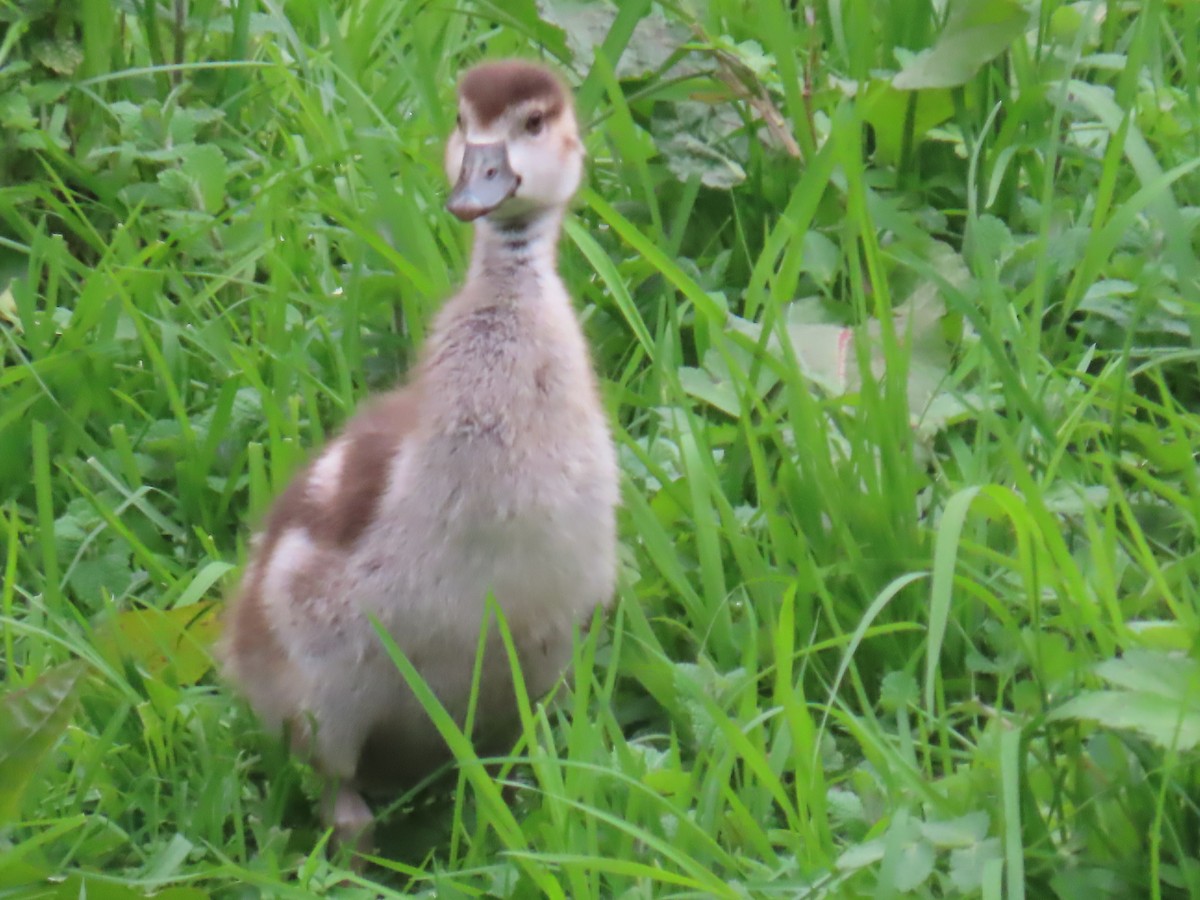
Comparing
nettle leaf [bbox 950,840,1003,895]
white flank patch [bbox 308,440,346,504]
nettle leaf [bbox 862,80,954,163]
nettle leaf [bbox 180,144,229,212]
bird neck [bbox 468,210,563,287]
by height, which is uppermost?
bird neck [bbox 468,210,563,287]

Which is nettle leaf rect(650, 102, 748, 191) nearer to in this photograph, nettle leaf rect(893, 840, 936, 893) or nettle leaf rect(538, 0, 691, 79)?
nettle leaf rect(538, 0, 691, 79)

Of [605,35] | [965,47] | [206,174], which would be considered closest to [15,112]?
[206,174]

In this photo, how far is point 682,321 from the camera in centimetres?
371

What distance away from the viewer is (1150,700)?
7.01ft

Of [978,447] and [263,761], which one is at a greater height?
[978,447]

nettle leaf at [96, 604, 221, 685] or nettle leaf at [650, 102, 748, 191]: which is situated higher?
nettle leaf at [650, 102, 748, 191]

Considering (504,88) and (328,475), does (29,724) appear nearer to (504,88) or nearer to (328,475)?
(328,475)

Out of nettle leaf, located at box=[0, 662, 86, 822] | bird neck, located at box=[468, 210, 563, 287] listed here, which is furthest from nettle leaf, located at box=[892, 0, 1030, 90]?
nettle leaf, located at box=[0, 662, 86, 822]

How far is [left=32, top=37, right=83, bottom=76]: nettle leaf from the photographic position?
4.18m

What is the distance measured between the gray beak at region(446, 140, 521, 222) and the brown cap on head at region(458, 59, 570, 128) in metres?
0.06

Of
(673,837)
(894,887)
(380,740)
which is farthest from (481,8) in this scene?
(894,887)

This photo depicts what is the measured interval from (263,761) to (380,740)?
0.63 ft

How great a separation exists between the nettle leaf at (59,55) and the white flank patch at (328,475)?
167 centimetres

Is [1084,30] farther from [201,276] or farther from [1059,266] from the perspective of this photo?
[201,276]
